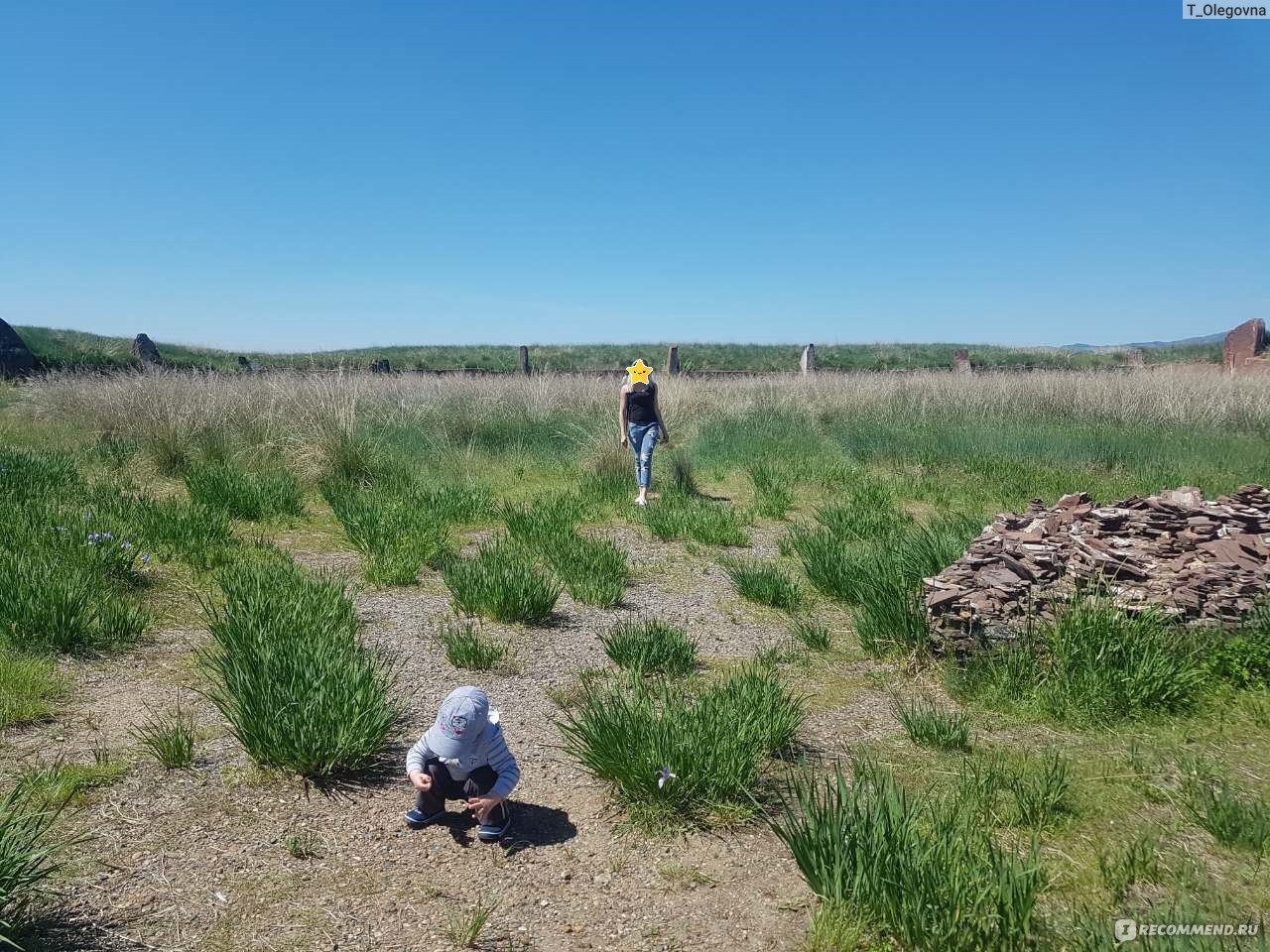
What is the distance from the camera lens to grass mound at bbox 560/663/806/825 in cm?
290

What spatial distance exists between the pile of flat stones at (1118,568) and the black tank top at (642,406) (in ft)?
15.8

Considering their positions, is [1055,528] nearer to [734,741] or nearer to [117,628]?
[734,741]

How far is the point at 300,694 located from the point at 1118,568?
420 cm

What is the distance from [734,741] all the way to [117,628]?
338 cm

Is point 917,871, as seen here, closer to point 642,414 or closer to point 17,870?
point 17,870

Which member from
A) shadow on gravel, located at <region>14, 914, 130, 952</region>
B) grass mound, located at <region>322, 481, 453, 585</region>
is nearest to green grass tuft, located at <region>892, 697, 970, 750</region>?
shadow on gravel, located at <region>14, 914, 130, 952</region>

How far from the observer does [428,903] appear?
2461mm

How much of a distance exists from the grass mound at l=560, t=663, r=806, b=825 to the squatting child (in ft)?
1.22

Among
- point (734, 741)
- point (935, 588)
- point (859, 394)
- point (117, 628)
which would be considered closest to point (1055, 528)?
point (935, 588)

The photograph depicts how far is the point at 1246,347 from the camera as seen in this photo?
2292 centimetres

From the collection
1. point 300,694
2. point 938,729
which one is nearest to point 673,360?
point 938,729

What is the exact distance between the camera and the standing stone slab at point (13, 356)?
21375mm

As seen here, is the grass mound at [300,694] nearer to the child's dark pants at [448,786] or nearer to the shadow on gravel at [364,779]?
the shadow on gravel at [364,779]

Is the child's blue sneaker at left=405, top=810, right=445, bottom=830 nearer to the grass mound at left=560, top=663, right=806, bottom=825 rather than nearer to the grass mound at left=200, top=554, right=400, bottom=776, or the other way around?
the grass mound at left=200, top=554, right=400, bottom=776
